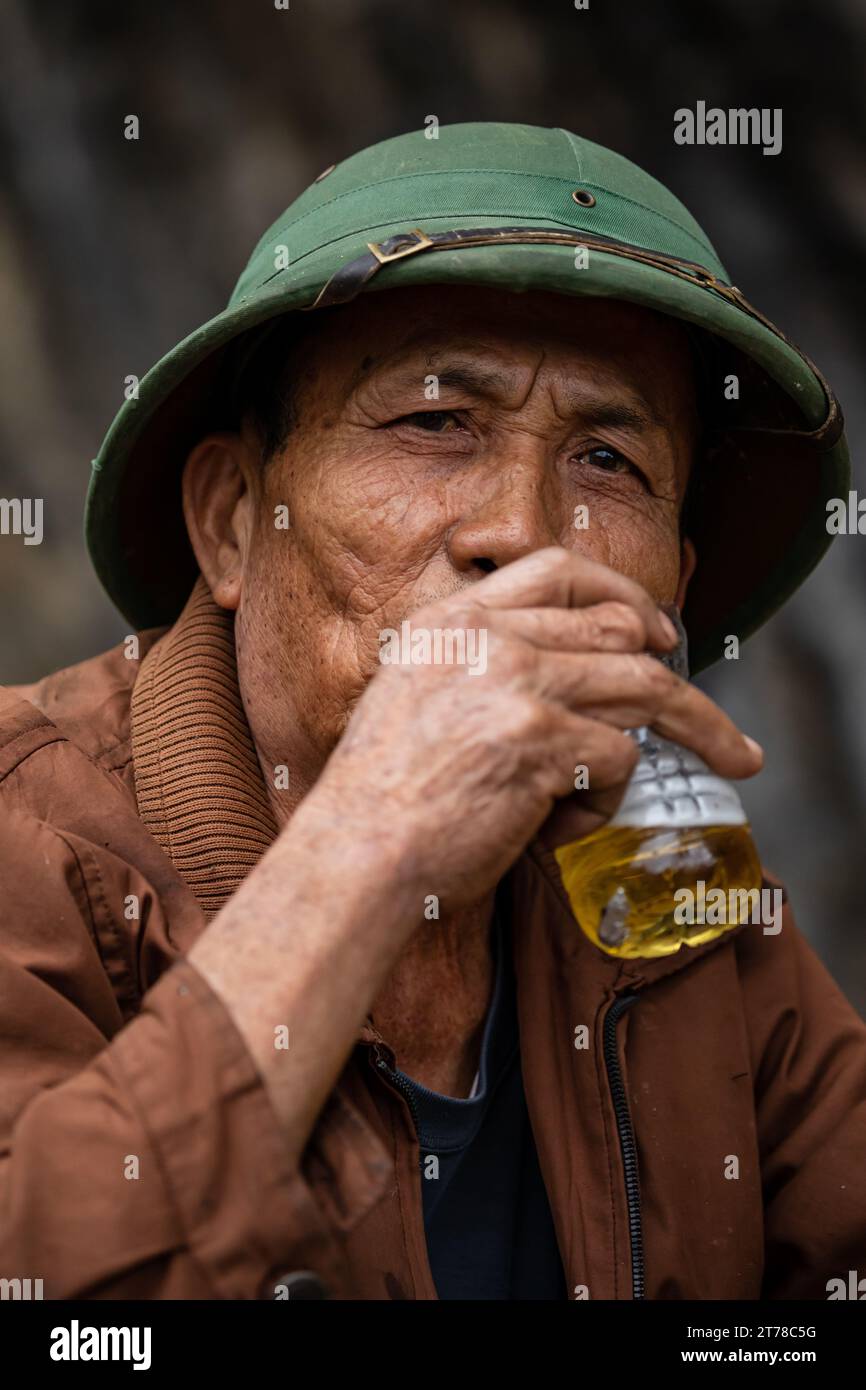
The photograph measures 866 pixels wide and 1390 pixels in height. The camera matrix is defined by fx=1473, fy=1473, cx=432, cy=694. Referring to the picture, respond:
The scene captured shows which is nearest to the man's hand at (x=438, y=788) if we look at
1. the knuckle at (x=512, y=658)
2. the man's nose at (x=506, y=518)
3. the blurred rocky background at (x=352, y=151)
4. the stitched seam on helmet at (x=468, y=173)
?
the knuckle at (x=512, y=658)

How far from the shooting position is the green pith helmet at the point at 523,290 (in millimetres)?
2191

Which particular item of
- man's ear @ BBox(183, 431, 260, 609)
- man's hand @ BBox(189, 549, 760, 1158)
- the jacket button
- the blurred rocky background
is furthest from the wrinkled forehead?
the blurred rocky background

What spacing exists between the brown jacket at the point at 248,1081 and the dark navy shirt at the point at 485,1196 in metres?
0.09

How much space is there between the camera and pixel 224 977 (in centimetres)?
154

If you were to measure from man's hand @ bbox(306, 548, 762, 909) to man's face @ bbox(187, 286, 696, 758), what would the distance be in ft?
1.24

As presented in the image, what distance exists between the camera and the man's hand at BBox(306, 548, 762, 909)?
1.68 metres

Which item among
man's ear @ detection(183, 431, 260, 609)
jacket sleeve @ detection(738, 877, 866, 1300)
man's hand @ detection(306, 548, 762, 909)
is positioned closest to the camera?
man's hand @ detection(306, 548, 762, 909)

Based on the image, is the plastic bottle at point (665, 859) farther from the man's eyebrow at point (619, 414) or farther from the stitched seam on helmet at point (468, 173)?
the stitched seam on helmet at point (468, 173)

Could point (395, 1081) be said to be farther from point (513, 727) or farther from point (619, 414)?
point (619, 414)

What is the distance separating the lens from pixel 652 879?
1.94m

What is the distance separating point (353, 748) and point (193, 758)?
632mm

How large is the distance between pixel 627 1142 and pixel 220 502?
1292mm

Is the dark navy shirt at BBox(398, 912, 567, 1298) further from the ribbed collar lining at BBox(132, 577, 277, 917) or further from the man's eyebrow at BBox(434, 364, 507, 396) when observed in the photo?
the man's eyebrow at BBox(434, 364, 507, 396)

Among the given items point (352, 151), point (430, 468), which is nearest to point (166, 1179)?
point (430, 468)
